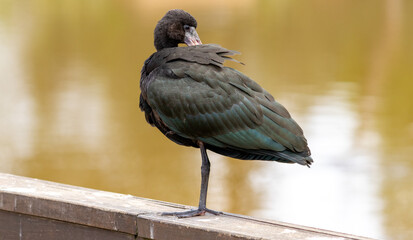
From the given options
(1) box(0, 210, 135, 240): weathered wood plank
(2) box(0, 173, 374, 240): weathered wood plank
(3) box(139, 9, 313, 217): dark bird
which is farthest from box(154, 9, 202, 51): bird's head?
(1) box(0, 210, 135, 240): weathered wood plank

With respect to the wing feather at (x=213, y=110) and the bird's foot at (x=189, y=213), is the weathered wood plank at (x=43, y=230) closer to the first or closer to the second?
the bird's foot at (x=189, y=213)

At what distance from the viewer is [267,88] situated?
15000mm

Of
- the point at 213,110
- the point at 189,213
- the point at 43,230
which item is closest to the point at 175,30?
the point at 213,110

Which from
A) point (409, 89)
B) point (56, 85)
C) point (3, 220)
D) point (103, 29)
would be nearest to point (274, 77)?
point (409, 89)

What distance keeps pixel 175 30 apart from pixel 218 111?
0.62 meters

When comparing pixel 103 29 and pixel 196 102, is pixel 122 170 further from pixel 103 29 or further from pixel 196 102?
pixel 103 29

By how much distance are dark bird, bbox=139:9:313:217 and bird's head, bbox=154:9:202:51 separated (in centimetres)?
31

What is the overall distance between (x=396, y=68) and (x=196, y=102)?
14.3 m

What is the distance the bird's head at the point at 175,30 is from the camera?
421 centimetres

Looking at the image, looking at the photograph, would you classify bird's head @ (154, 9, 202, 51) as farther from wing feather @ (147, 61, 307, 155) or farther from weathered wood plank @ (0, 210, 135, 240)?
weathered wood plank @ (0, 210, 135, 240)

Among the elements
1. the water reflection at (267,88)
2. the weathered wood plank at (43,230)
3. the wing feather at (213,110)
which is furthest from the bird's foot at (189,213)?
the water reflection at (267,88)

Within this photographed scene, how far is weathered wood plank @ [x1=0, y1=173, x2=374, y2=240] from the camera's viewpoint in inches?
142

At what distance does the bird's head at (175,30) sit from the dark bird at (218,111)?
1.01 ft

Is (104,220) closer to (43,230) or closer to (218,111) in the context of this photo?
(43,230)
